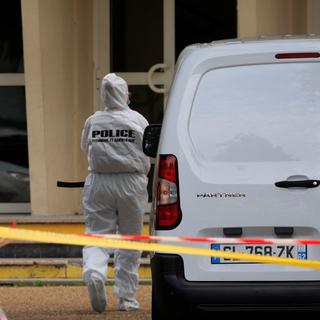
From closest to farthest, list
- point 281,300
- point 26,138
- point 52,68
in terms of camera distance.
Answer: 1. point 281,300
2. point 52,68
3. point 26,138

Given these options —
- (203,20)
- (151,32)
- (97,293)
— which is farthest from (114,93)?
(203,20)

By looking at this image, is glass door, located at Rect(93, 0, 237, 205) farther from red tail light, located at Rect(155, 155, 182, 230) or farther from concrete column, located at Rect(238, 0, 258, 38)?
red tail light, located at Rect(155, 155, 182, 230)

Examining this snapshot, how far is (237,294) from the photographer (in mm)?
5934

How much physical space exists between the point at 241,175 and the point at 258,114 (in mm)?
390

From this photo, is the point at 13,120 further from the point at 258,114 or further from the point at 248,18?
the point at 258,114

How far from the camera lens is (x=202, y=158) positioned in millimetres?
6113

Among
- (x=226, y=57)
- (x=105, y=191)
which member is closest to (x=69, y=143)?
(x=105, y=191)

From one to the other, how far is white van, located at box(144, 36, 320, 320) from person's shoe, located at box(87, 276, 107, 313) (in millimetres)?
1875

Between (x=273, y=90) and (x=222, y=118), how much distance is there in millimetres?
355

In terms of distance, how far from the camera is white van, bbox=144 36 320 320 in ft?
19.6

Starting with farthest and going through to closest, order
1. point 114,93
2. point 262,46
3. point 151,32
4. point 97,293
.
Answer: point 151,32
point 114,93
point 97,293
point 262,46

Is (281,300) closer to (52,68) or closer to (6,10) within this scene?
(52,68)

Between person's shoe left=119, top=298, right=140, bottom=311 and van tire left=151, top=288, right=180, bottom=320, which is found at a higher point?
van tire left=151, top=288, right=180, bottom=320

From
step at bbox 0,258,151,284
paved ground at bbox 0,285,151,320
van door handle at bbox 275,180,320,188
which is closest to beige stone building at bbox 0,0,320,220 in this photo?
step at bbox 0,258,151,284
